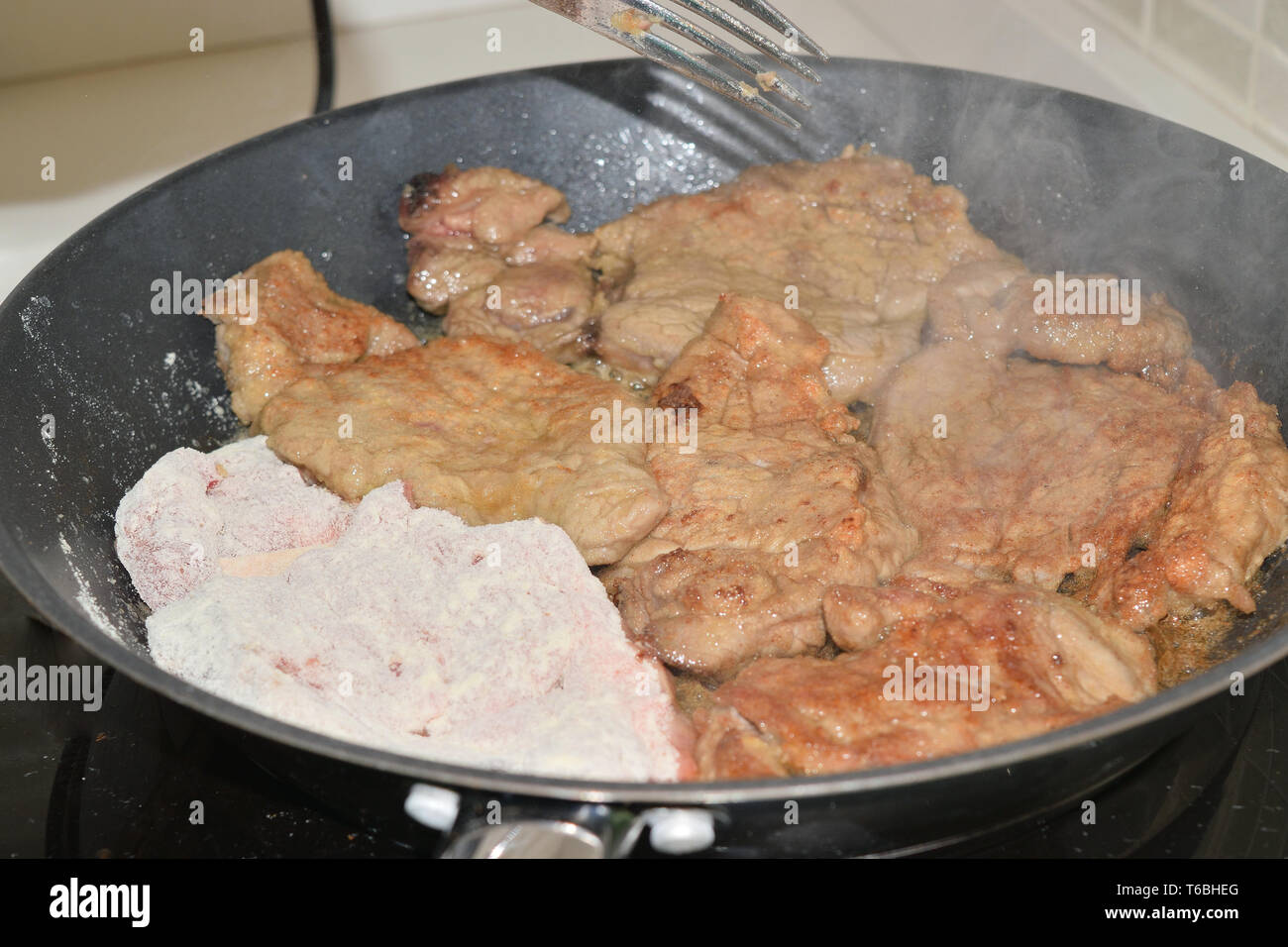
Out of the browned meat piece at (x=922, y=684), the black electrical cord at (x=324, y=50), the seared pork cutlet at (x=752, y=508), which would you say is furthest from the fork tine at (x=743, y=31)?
the black electrical cord at (x=324, y=50)

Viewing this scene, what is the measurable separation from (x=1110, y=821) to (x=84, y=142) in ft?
10.9

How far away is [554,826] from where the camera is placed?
1.38 meters

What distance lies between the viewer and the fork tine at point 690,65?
2477 millimetres

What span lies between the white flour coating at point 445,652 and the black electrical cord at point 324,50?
232 cm

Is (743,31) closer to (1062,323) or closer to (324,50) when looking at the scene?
(1062,323)

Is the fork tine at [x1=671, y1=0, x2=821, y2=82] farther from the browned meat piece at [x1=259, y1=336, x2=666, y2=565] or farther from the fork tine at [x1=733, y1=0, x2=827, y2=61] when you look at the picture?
the browned meat piece at [x1=259, y1=336, x2=666, y2=565]

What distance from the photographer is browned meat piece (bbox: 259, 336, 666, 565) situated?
6.77ft

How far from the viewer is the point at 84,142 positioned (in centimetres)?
361

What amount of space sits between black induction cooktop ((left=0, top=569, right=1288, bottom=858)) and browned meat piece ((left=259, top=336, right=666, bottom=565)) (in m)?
0.53

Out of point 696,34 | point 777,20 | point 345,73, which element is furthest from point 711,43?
point 345,73

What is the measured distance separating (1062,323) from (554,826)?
153 cm

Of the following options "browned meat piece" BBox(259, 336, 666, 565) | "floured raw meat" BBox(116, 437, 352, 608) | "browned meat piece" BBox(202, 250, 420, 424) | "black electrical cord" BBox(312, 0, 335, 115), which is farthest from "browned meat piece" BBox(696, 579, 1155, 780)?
"black electrical cord" BBox(312, 0, 335, 115)

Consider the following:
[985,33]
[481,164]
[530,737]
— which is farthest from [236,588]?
[985,33]
